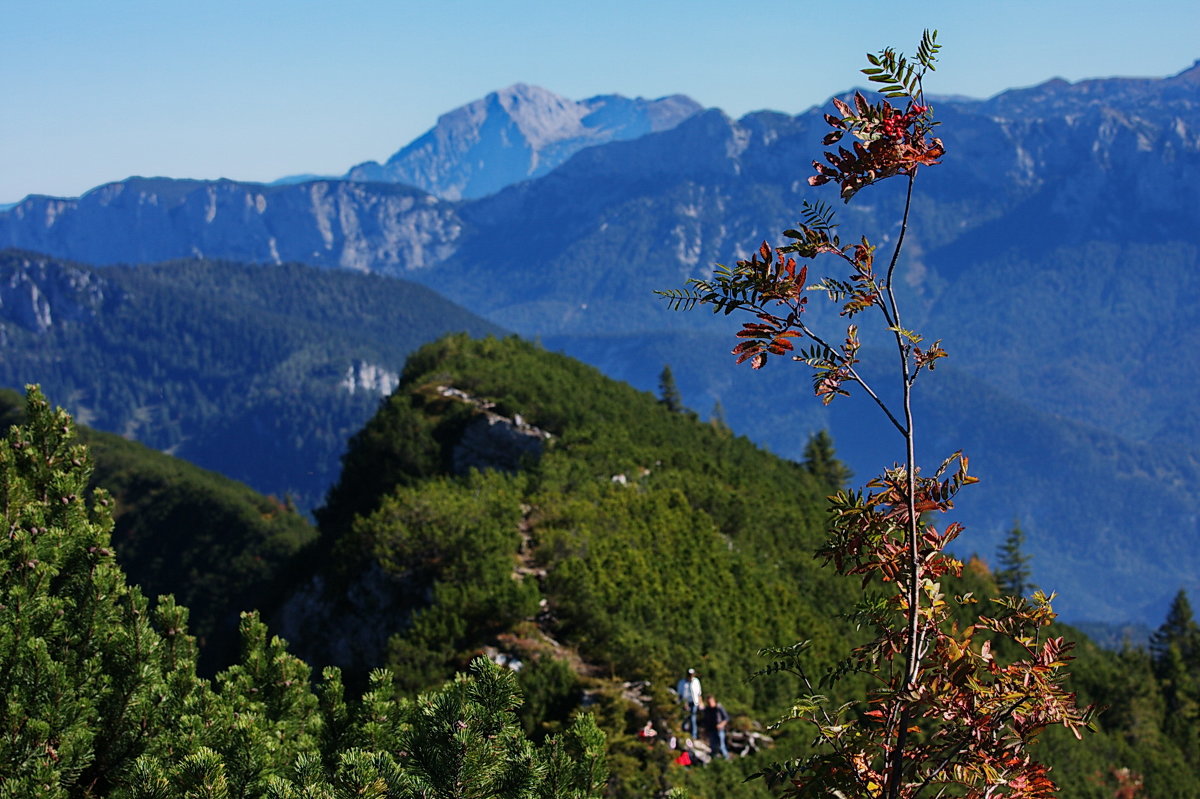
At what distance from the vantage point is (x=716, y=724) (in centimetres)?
2073

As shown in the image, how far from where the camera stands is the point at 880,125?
5215 millimetres

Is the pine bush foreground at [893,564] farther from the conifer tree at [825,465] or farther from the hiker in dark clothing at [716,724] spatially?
the conifer tree at [825,465]

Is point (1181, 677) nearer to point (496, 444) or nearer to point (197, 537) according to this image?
point (496, 444)

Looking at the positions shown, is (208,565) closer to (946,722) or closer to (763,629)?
(763,629)

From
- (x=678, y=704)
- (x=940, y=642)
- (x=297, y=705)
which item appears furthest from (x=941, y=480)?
(x=678, y=704)

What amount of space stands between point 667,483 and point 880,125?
32796mm

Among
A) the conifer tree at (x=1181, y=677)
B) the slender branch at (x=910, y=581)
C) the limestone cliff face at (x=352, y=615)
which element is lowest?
the limestone cliff face at (x=352, y=615)

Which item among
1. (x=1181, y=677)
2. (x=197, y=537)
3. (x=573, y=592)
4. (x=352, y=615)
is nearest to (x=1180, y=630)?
(x=1181, y=677)

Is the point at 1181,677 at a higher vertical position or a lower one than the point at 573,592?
higher

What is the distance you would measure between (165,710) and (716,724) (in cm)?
1338

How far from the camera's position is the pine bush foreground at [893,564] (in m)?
5.08

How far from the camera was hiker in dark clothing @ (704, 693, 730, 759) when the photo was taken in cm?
2016

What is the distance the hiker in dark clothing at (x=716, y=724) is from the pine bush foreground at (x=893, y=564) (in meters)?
15.4

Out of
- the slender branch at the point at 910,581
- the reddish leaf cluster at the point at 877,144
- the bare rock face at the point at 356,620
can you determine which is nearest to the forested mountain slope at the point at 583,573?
the bare rock face at the point at 356,620
